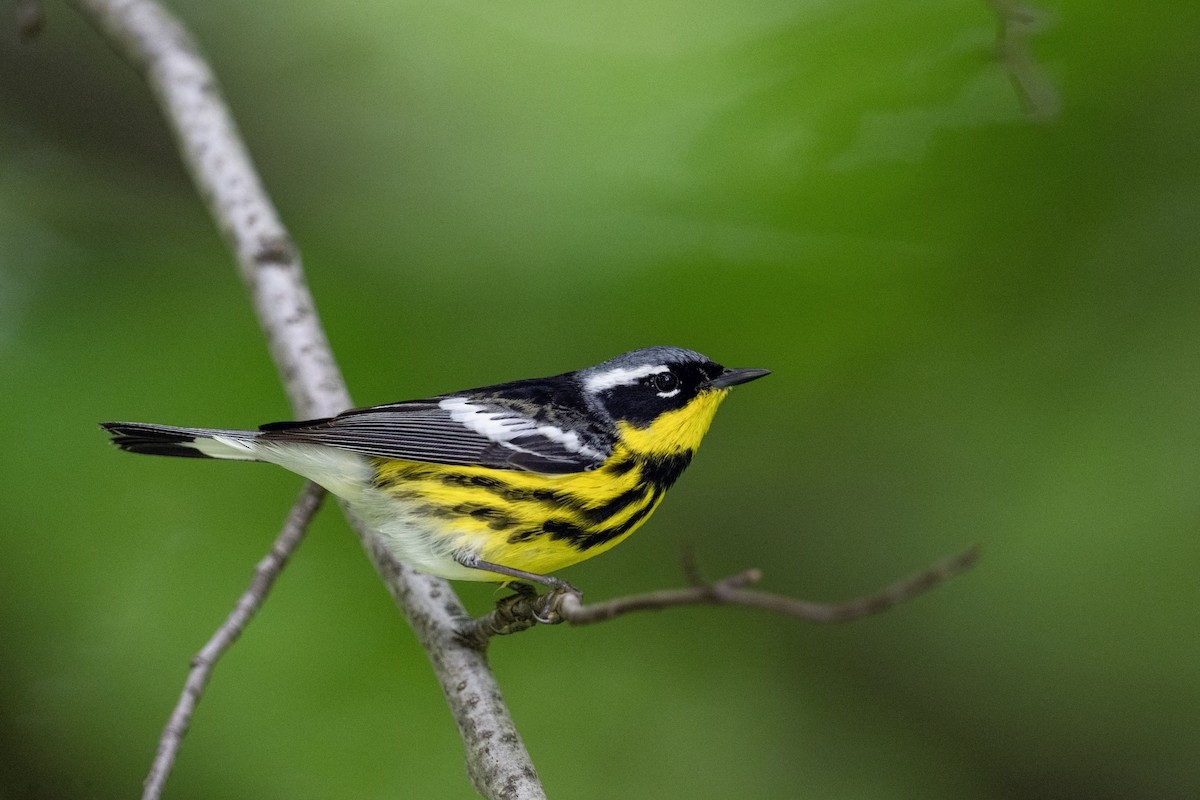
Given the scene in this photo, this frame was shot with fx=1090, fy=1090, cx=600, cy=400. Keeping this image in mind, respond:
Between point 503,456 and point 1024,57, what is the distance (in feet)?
5.12

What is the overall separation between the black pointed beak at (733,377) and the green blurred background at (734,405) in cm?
43

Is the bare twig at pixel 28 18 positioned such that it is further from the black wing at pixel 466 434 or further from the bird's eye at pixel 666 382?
the bird's eye at pixel 666 382

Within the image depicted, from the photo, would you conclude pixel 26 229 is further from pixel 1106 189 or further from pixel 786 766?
pixel 1106 189

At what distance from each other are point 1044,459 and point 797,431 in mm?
656

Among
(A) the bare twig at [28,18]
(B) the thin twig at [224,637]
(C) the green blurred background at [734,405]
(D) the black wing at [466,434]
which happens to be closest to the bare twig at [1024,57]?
(C) the green blurred background at [734,405]

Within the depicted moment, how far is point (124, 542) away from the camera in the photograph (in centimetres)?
302

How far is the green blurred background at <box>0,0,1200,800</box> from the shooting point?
2717mm

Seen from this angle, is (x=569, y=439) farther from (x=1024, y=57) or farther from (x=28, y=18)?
(x=28, y=18)

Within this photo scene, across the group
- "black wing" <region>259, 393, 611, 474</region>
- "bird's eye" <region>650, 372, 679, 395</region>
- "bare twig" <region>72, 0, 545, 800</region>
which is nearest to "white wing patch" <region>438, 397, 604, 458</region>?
"black wing" <region>259, 393, 611, 474</region>

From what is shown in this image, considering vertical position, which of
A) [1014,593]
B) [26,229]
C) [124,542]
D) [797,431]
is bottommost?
[1014,593]

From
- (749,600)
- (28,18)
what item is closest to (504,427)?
(749,600)

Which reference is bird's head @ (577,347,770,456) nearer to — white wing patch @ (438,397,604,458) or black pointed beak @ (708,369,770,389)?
black pointed beak @ (708,369,770,389)

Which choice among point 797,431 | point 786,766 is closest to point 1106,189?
point 797,431

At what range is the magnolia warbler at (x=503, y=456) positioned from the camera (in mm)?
2311
